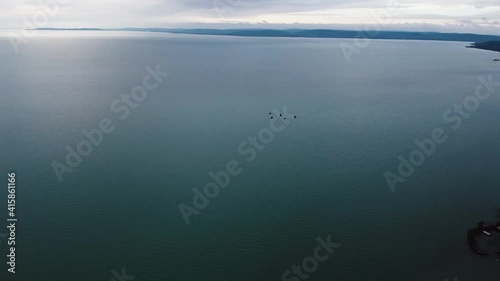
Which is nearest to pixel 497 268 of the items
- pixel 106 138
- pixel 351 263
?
pixel 351 263

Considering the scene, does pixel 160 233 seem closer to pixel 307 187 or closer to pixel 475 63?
pixel 307 187

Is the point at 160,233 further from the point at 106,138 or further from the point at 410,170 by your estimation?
the point at 410,170

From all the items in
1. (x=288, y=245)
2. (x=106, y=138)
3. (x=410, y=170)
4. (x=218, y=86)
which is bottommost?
(x=288, y=245)

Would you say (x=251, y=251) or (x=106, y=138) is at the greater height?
(x=106, y=138)

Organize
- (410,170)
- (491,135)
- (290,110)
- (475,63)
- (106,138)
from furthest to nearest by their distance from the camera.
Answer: (475,63) < (290,110) < (491,135) < (106,138) < (410,170)

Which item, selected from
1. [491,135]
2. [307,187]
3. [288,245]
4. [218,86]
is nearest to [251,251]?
[288,245]

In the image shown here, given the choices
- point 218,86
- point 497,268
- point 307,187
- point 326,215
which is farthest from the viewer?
point 218,86

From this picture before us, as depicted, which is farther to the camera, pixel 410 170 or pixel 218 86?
pixel 218 86
